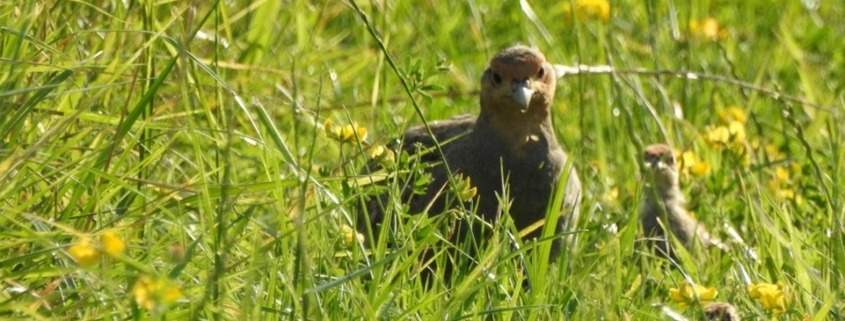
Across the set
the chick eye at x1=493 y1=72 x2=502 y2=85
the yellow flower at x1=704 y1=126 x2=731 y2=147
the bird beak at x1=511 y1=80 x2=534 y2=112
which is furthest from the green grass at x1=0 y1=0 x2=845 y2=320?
the chick eye at x1=493 y1=72 x2=502 y2=85

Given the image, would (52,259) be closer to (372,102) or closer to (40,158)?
(40,158)

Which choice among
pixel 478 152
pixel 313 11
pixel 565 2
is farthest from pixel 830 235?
pixel 565 2

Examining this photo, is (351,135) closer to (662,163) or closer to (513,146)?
(513,146)

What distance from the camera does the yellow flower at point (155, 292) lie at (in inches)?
131

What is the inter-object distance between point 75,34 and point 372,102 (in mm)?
1871

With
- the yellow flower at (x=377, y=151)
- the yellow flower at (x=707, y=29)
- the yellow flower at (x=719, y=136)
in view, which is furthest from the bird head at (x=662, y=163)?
the yellow flower at (x=377, y=151)

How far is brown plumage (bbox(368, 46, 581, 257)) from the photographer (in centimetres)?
595

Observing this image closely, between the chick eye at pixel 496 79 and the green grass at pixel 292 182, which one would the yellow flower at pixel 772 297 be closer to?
the green grass at pixel 292 182

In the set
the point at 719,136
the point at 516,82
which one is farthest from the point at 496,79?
the point at 719,136

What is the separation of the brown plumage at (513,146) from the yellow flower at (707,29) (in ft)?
8.04

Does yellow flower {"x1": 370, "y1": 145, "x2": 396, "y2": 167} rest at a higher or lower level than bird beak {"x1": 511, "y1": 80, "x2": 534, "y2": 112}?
lower

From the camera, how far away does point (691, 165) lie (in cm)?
658

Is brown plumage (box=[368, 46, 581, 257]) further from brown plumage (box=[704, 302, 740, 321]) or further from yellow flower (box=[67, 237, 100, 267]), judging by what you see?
yellow flower (box=[67, 237, 100, 267])

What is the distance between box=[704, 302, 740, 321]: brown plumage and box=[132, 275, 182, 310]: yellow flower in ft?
5.49
